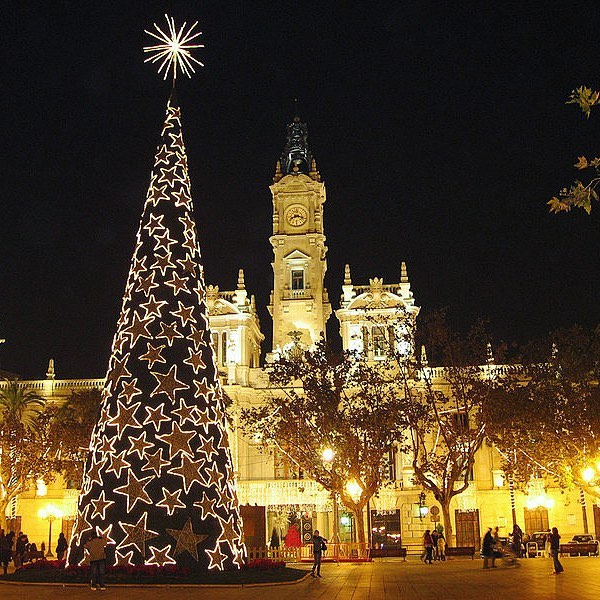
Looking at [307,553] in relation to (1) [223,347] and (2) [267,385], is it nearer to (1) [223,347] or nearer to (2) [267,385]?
(2) [267,385]

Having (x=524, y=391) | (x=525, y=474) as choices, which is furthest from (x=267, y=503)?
(x=524, y=391)

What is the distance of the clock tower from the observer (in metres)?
56.8

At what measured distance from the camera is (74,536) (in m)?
21.0

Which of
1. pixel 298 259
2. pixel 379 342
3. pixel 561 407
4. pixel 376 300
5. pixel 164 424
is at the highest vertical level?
pixel 298 259

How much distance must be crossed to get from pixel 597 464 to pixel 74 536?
23857 millimetres

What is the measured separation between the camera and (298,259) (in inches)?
2260

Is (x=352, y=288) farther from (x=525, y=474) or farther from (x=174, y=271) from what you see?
(x=174, y=271)

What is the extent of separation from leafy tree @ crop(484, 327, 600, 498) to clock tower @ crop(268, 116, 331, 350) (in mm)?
20737

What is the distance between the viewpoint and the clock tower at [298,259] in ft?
186

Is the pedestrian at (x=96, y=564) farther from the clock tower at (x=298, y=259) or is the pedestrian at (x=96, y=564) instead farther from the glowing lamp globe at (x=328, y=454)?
the clock tower at (x=298, y=259)

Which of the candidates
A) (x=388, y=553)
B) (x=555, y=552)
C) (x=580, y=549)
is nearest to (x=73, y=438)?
(x=388, y=553)

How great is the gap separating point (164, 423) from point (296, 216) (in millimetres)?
39108

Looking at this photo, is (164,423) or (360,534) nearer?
(164,423)

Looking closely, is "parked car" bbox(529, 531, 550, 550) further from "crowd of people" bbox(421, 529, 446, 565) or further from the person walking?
the person walking
